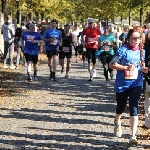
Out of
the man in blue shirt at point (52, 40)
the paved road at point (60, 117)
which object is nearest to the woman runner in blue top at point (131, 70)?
the paved road at point (60, 117)

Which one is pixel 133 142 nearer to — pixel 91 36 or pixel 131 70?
pixel 131 70

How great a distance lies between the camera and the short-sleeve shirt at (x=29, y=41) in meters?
14.5

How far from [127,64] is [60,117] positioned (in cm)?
267

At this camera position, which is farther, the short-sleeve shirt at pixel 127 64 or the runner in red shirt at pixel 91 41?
the runner in red shirt at pixel 91 41

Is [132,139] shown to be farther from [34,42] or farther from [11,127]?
[34,42]

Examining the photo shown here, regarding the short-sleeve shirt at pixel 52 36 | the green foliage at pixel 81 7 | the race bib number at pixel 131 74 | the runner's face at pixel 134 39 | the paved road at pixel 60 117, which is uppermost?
the green foliage at pixel 81 7

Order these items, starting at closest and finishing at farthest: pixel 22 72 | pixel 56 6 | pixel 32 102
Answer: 1. pixel 32 102
2. pixel 22 72
3. pixel 56 6

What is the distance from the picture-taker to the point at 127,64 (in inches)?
294

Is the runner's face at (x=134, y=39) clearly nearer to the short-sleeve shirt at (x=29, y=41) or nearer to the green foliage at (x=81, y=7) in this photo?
the short-sleeve shirt at (x=29, y=41)

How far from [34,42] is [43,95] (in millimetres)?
2674

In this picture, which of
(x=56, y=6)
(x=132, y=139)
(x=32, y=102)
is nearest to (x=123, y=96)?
(x=132, y=139)

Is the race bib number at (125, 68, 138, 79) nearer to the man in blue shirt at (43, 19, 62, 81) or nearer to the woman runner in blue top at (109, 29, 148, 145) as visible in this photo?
the woman runner in blue top at (109, 29, 148, 145)

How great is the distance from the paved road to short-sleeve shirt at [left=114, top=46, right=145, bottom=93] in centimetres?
94

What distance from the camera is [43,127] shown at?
8680mm
